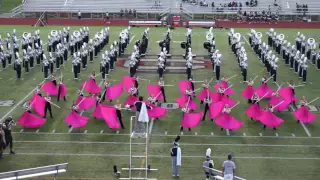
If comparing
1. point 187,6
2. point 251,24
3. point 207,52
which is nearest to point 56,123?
point 207,52

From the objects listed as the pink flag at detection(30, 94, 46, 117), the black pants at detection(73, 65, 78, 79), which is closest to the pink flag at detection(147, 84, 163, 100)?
the pink flag at detection(30, 94, 46, 117)

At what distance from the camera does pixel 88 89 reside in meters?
19.6

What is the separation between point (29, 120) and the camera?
643 inches

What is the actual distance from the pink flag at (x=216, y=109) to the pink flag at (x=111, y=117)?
10.1 feet

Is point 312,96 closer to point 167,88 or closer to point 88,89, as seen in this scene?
point 167,88

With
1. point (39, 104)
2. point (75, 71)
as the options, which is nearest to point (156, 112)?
point (39, 104)

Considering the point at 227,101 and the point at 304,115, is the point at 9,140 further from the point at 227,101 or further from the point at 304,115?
the point at 304,115

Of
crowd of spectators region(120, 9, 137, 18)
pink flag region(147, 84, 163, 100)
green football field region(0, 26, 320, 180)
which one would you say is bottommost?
green football field region(0, 26, 320, 180)

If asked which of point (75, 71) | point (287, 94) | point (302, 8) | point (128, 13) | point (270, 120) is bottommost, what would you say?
point (270, 120)

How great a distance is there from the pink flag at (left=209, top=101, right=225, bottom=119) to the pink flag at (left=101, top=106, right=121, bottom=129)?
121 inches

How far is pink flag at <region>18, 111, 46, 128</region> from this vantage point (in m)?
16.2

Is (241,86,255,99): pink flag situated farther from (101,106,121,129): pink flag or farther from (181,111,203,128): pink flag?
(101,106,121,129): pink flag

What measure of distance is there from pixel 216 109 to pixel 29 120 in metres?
5.96

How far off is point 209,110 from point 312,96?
524 centimetres
